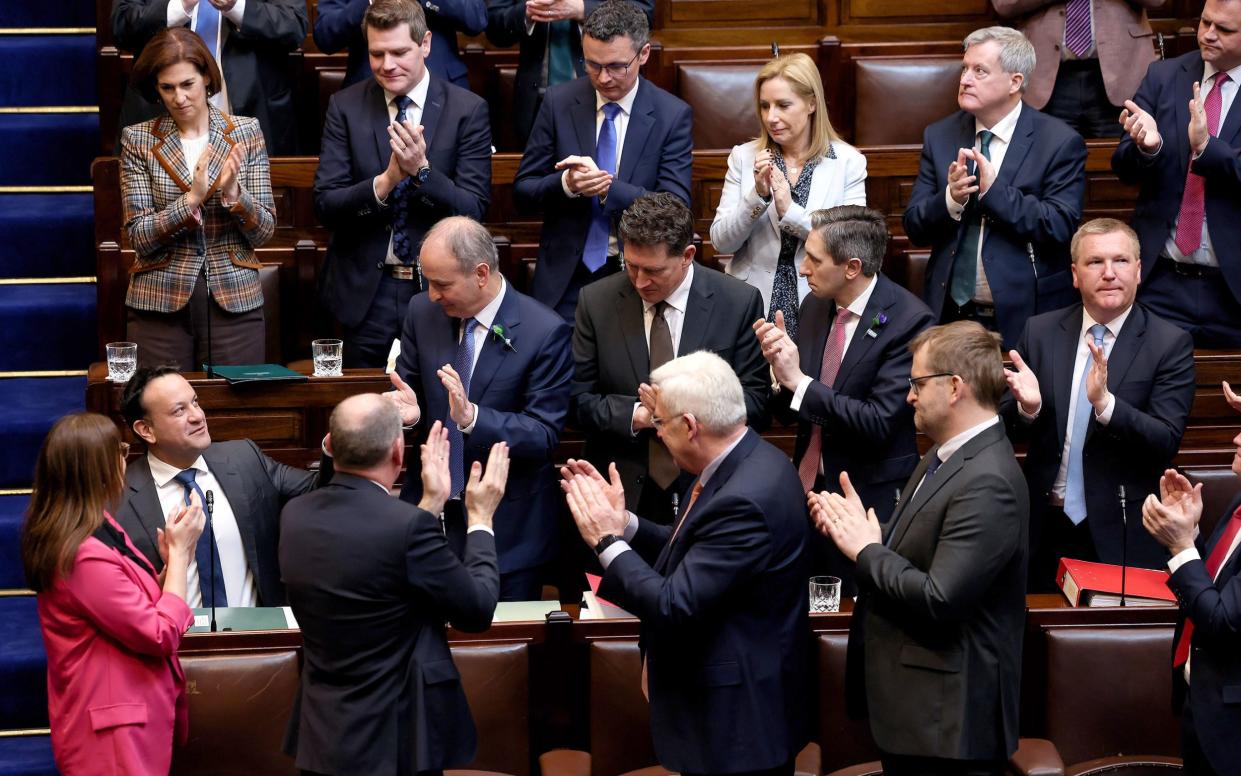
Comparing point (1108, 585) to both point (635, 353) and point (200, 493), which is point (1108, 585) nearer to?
point (635, 353)

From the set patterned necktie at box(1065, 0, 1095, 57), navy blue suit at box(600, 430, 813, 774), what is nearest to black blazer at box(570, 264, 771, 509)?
navy blue suit at box(600, 430, 813, 774)

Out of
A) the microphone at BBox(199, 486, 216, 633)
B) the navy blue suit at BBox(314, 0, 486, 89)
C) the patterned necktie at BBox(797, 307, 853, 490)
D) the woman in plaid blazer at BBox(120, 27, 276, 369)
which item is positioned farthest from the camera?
the navy blue suit at BBox(314, 0, 486, 89)

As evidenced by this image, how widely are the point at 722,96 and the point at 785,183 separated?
1.09 m

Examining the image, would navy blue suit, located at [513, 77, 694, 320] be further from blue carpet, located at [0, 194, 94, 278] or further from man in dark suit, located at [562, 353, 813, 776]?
blue carpet, located at [0, 194, 94, 278]

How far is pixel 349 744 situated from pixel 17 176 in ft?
10.4

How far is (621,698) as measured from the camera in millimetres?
2789

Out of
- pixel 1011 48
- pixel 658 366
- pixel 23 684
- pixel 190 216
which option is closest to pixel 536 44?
pixel 190 216

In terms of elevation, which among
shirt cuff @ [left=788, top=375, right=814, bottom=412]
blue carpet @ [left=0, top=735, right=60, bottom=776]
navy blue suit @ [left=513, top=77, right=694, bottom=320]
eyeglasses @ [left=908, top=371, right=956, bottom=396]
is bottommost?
blue carpet @ [left=0, top=735, right=60, bottom=776]

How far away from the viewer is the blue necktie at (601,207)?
12.4 ft

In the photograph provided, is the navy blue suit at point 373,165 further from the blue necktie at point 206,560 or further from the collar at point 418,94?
the blue necktie at point 206,560

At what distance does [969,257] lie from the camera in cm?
373

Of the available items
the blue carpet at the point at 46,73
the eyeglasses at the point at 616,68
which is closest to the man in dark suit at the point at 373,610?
the eyeglasses at the point at 616,68

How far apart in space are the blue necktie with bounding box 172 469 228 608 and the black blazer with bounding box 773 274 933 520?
1.19 metres

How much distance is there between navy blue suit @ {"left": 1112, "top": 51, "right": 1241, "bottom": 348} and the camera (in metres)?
3.85
